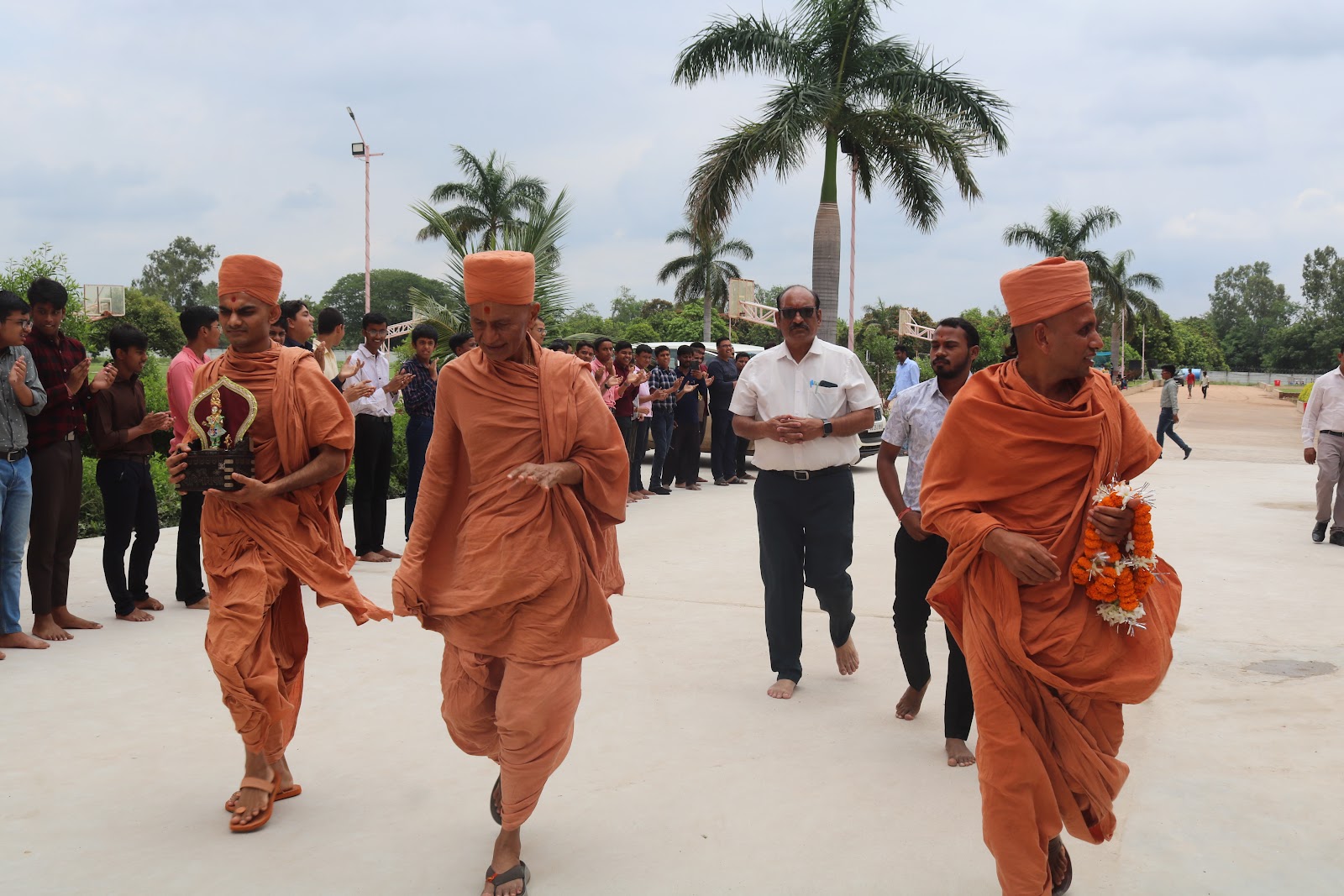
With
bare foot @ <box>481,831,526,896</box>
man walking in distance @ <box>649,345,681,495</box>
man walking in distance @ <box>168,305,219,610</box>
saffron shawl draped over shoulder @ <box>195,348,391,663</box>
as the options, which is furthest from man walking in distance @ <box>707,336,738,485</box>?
bare foot @ <box>481,831,526,896</box>

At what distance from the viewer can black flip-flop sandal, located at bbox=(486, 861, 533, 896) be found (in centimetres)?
352

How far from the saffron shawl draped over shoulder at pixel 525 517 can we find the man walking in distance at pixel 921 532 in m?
1.73

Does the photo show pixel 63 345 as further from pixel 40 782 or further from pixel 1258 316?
pixel 1258 316

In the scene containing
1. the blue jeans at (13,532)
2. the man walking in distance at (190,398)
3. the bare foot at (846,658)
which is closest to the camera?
the bare foot at (846,658)

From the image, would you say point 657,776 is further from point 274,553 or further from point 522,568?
point 274,553

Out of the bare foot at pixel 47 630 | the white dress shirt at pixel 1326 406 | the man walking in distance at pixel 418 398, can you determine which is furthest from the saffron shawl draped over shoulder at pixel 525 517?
the white dress shirt at pixel 1326 406

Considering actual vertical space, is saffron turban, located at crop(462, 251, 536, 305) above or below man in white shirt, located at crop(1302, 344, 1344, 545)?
above

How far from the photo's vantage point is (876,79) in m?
22.8

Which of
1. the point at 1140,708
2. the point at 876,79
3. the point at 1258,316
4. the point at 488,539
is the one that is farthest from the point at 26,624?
the point at 1258,316

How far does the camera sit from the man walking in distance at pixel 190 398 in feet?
22.2

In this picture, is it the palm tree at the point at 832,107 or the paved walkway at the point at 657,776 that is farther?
the palm tree at the point at 832,107

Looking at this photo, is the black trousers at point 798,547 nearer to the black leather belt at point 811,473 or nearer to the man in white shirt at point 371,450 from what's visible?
the black leather belt at point 811,473

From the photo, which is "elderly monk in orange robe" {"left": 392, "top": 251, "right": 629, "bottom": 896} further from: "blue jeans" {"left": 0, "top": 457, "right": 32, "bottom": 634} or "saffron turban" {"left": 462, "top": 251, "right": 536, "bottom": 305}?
"blue jeans" {"left": 0, "top": 457, "right": 32, "bottom": 634}

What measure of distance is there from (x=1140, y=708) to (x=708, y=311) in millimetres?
47730
